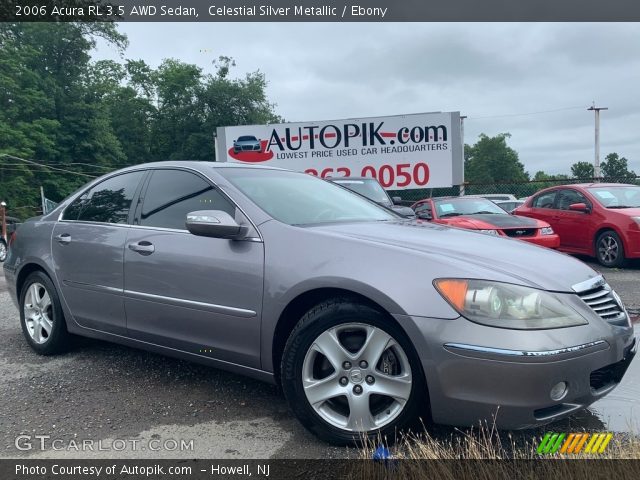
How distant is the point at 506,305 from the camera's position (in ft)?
7.72

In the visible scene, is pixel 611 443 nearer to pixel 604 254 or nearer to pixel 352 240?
pixel 352 240

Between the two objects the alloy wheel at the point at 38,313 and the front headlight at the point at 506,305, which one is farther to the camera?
the alloy wheel at the point at 38,313

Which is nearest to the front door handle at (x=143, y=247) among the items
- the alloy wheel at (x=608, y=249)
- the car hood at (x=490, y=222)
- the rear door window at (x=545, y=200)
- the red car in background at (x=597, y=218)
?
the car hood at (x=490, y=222)

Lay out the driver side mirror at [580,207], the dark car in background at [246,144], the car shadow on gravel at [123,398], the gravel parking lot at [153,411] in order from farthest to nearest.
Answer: the dark car in background at [246,144] → the driver side mirror at [580,207] → the car shadow on gravel at [123,398] → the gravel parking lot at [153,411]

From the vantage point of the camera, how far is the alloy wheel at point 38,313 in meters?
4.29

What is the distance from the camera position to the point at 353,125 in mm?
17344

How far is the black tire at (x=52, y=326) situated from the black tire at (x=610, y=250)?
27.2 feet

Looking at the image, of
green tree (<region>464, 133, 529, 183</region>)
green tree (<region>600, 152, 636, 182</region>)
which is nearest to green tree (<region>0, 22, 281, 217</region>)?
green tree (<region>464, 133, 529, 183</region>)

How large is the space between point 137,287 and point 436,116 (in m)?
14.9

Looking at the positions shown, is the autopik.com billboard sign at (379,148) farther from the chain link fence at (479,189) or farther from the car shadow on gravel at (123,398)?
the car shadow on gravel at (123,398)

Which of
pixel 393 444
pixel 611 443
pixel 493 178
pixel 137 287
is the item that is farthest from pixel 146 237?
pixel 493 178

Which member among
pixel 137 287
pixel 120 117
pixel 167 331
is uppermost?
pixel 120 117

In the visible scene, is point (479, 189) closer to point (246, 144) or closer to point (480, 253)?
point (246, 144)

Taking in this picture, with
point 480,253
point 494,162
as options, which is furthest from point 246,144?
point 494,162
